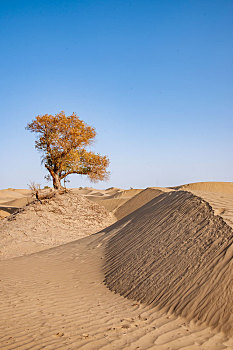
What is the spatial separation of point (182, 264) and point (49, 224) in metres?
10.7

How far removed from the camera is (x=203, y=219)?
6898 millimetres

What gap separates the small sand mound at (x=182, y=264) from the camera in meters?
4.49

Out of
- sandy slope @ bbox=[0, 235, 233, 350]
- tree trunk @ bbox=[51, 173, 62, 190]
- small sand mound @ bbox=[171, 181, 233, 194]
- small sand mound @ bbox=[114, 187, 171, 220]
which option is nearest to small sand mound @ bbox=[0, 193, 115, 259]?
tree trunk @ bbox=[51, 173, 62, 190]

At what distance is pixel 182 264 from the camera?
575cm

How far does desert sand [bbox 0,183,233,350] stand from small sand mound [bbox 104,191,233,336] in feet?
0.06

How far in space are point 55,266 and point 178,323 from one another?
513cm

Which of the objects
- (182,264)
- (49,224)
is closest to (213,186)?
(49,224)

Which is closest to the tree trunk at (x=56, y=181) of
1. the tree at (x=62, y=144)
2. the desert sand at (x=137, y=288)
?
the tree at (x=62, y=144)

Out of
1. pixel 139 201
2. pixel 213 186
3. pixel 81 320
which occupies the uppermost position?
pixel 213 186

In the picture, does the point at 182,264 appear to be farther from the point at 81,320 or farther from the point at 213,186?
the point at 213,186

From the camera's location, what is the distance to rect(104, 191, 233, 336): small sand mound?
4.49 metres

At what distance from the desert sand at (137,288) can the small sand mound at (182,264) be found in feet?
0.06

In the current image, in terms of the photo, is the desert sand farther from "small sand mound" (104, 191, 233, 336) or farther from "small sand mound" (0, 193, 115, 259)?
"small sand mound" (0, 193, 115, 259)

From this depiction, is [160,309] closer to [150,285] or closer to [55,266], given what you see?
[150,285]
